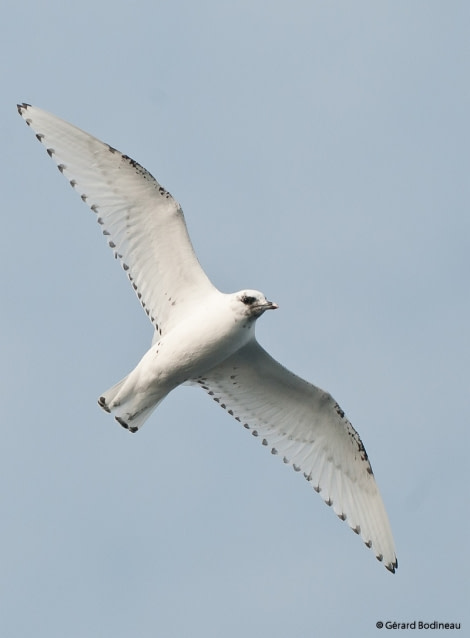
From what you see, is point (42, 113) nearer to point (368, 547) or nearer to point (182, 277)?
point (182, 277)

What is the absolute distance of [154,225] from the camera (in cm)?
1761

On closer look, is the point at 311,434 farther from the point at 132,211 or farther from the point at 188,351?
the point at 132,211

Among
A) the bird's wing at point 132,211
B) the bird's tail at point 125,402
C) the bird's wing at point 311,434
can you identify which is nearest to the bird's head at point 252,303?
the bird's wing at point 132,211

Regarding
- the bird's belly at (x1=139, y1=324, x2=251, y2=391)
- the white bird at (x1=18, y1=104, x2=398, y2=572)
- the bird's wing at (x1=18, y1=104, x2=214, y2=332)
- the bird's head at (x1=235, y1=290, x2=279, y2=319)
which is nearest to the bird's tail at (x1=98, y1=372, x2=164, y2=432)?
the white bird at (x1=18, y1=104, x2=398, y2=572)

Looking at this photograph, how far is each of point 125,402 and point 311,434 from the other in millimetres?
3512

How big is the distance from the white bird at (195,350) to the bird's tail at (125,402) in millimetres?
16

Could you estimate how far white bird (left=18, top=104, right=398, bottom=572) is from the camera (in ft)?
56.2

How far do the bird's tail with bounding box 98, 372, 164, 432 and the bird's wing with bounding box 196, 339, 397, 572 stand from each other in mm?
1287

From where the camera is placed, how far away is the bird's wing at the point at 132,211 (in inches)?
688

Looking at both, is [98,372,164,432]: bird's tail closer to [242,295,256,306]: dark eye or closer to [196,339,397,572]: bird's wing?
[196,339,397,572]: bird's wing

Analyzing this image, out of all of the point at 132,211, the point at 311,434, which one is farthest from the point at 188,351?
the point at 311,434

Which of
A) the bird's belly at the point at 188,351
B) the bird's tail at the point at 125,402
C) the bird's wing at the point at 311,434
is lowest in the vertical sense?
the bird's tail at the point at 125,402

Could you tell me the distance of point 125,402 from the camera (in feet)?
57.3

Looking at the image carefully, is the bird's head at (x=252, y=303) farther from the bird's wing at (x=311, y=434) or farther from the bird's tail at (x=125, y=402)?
the bird's tail at (x=125, y=402)
